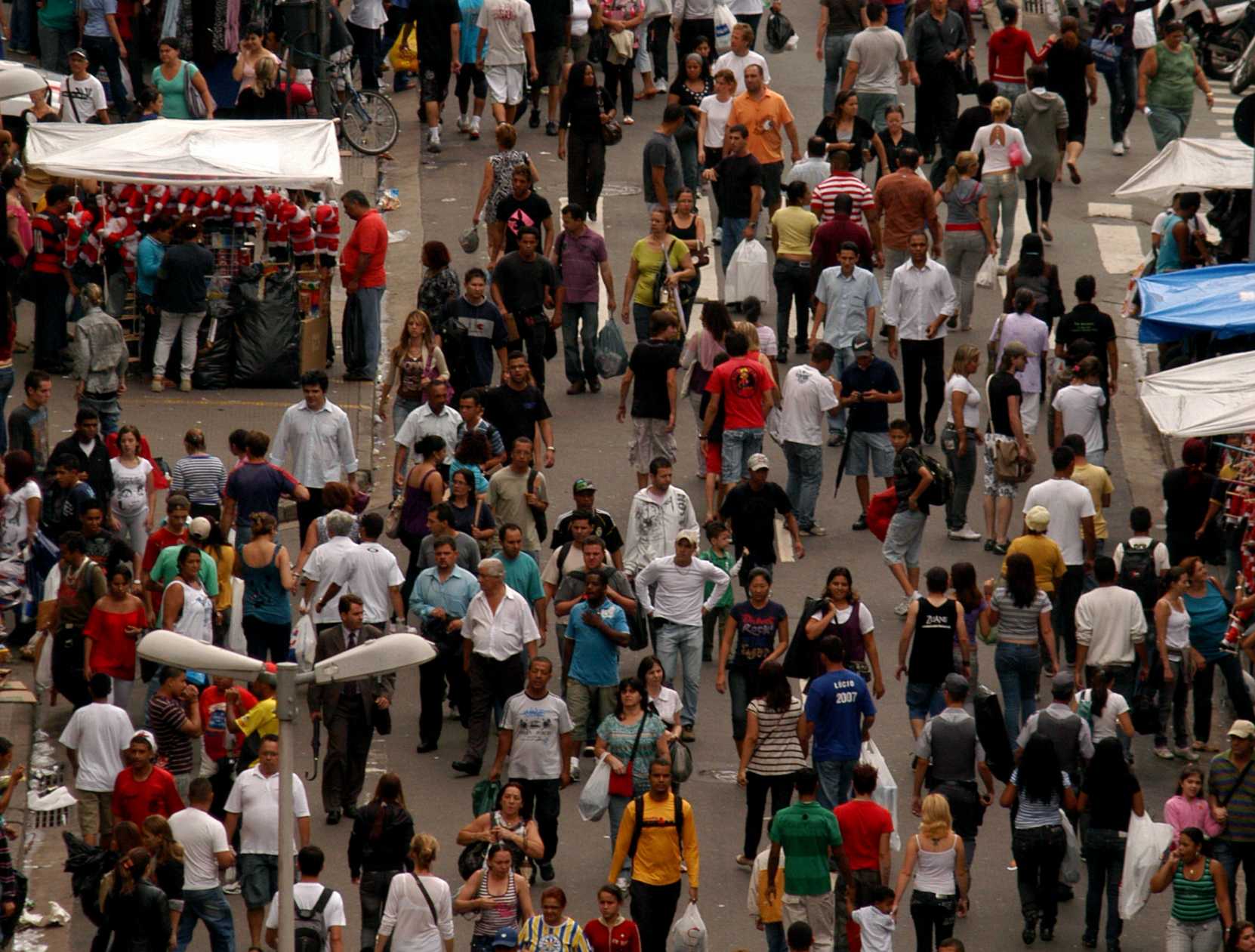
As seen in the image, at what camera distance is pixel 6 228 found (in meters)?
21.4

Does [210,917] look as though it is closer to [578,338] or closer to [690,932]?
[690,932]

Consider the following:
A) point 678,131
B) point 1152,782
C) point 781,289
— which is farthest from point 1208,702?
point 678,131

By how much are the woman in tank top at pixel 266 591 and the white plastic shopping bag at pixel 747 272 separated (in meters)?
7.10

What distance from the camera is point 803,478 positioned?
2062cm

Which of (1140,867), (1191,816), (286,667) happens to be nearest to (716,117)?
(1191,816)

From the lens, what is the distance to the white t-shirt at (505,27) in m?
27.2

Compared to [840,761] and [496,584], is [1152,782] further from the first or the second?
[496,584]

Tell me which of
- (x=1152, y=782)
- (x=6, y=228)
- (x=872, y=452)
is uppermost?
(x=6, y=228)

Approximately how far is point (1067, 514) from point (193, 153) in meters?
8.77

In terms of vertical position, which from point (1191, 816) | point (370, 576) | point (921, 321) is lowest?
point (1191, 816)

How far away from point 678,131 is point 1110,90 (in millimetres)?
6267

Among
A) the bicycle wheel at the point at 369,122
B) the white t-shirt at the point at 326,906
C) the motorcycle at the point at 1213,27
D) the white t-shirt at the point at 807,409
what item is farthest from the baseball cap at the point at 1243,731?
the motorcycle at the point at 1213,27

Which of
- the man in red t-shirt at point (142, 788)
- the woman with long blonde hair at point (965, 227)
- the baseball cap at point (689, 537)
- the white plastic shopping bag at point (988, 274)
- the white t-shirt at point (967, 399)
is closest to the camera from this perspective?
the man in red t-shirt at point (142, 788)

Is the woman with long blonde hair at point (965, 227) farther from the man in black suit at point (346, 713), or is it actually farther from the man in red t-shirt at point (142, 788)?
the man in red t-shirt at point (142, 788)
